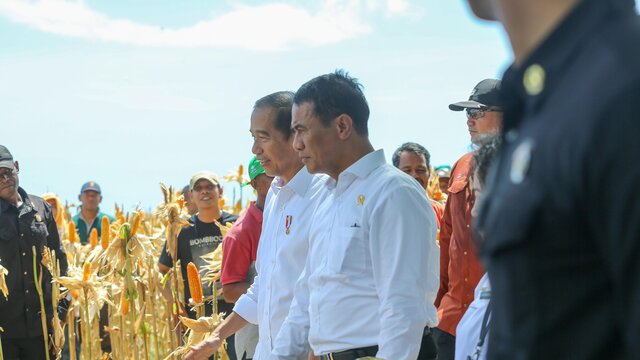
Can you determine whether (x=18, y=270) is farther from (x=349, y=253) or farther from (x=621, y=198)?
(x=621, y=198)

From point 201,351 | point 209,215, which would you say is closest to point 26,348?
point 209,215

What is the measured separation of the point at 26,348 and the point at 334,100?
17.0ft

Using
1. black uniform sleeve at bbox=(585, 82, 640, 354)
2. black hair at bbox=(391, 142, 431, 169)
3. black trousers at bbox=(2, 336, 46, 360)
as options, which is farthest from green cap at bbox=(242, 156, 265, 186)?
black uniform sleeve at bbox=(585, 82, 640, 354)

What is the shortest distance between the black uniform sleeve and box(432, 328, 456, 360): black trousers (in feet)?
13.1

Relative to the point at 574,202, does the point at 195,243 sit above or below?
below

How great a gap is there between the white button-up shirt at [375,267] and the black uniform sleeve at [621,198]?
2324mm

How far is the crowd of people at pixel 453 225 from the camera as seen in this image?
4.01 feet

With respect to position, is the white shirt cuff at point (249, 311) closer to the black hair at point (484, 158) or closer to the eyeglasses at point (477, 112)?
the eyeglasses at point (477, 112)

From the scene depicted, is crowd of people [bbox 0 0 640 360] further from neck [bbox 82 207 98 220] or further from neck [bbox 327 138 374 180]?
neck [bbox 82 207 98 220]

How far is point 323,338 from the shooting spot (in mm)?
3811

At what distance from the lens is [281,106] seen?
5098mm

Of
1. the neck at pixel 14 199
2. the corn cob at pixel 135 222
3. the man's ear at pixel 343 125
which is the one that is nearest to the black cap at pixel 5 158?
the neck at pixel 14 199

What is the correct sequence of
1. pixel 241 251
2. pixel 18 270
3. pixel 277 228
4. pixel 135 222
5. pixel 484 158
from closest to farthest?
pixel 484 158 → pixel 277 228 → pixel 241 251 → pixel 135 222 → pixel 18 270

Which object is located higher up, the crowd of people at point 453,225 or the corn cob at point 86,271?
the crowd of people at point 453,225
